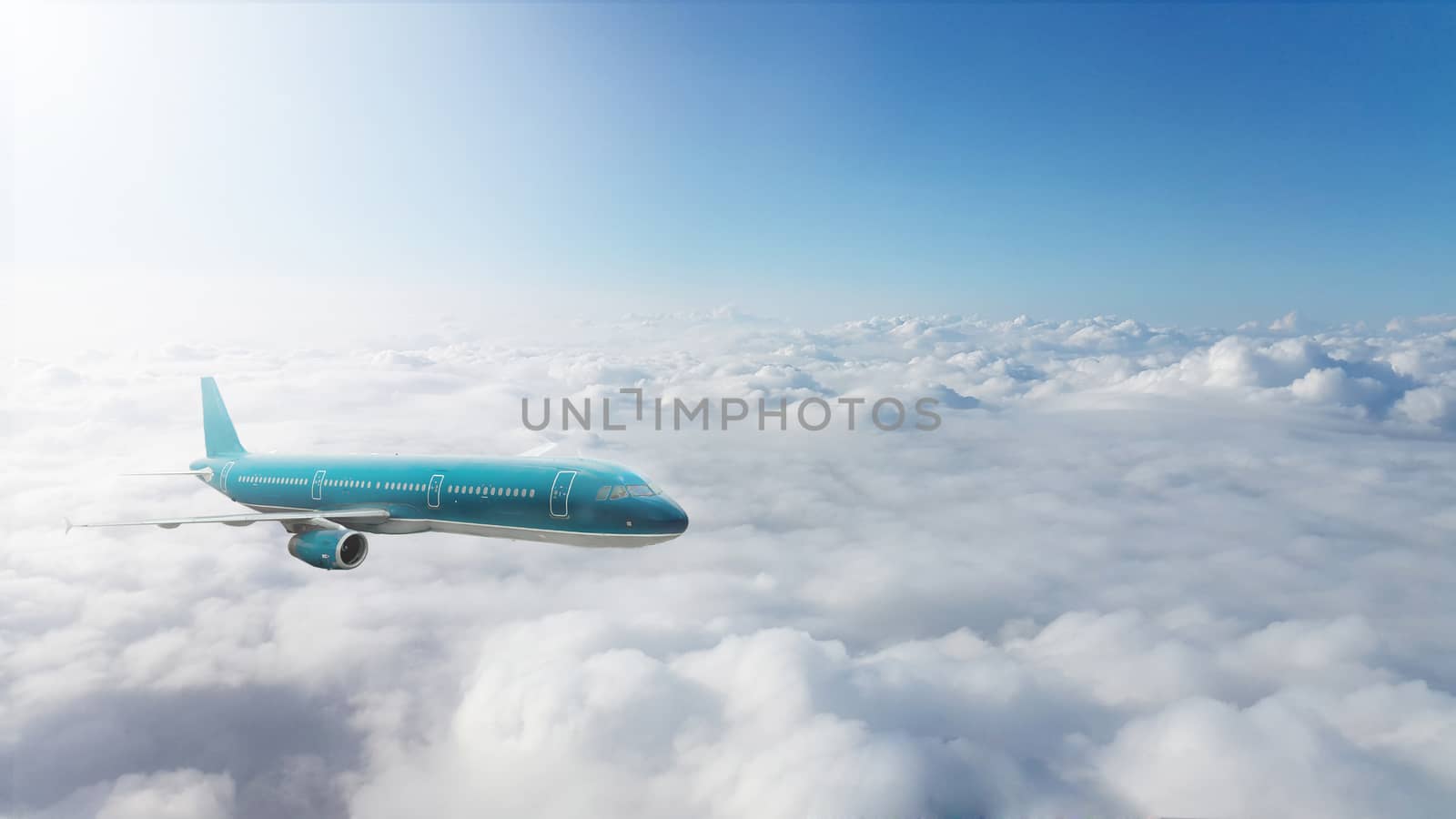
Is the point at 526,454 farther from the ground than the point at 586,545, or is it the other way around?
the point at 526,454

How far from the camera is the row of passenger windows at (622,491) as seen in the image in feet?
114

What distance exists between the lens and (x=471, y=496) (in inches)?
1475

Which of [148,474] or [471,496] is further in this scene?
[148,474]

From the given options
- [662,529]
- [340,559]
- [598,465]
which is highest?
[598,465]

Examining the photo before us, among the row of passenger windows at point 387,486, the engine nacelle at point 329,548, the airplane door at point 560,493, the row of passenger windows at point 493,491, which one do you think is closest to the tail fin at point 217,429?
the row of passenger windows at point 387,486

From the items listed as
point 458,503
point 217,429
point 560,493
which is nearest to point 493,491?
point 458,503

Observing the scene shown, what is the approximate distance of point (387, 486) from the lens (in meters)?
40.0

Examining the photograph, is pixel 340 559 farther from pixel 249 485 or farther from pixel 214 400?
pixel 214 400

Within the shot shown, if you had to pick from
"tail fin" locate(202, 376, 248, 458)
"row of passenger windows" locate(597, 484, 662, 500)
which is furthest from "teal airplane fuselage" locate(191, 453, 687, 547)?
"tail fin" locate(202, 376, 248, 458)

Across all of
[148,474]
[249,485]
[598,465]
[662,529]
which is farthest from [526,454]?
[148,474]

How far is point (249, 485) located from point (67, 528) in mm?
15764

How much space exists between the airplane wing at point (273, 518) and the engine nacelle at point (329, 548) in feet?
3.92

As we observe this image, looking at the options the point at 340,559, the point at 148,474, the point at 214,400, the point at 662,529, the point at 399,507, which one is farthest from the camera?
the point at 214,400

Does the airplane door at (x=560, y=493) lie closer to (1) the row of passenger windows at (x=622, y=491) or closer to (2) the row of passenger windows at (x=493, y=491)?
(2) the row of passenger windows at (x=493, y=491)
